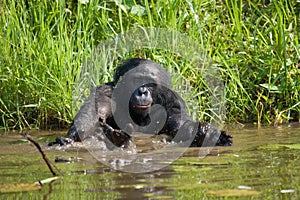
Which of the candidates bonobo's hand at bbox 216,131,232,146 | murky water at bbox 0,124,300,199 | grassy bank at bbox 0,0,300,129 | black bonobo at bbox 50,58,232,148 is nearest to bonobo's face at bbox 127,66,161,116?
black bonobo at bbox 50,58,232,148

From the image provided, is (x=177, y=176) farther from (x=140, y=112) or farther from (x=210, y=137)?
(x=140, y=112)

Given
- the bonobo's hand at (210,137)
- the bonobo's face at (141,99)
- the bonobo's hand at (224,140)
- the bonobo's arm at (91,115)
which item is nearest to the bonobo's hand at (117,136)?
the bonobo's arm at (91,115)

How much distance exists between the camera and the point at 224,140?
5.29 meters

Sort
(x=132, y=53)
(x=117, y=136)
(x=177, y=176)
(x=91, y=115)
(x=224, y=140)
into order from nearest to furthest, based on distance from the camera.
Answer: (x=177, y=176), (x=117, y=136), (x=224, y=140), (x=91, y=115), (x=132, y=53)

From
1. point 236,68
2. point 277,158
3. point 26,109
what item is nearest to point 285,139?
point 277,158

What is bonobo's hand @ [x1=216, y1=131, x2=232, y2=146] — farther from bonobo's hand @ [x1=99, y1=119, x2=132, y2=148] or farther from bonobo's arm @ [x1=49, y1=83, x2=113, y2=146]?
bonobo's arm @ [x1=49, y1=83, x2=113, y2=146]

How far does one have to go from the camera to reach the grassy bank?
259 inches

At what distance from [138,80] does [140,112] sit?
13.6 inches

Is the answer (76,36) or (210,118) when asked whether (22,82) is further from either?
(210,118)

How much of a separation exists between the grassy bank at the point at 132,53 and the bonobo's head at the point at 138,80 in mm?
796

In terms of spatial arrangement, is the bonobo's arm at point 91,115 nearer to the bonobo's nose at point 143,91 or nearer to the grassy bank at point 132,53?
the bonobo's nose at point 143,91

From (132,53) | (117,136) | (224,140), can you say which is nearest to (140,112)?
(117,136)

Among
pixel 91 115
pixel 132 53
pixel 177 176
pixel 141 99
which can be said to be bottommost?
pixel 177 176

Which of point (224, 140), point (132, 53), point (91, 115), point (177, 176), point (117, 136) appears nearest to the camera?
point (177, 176)
